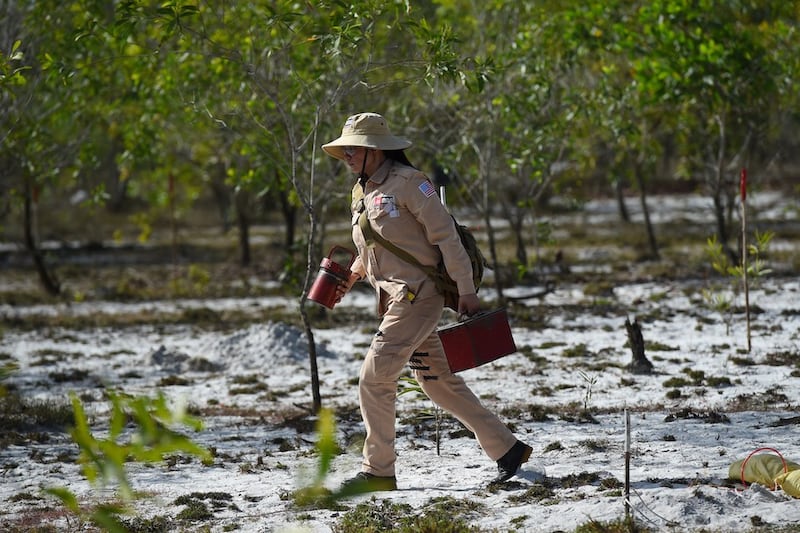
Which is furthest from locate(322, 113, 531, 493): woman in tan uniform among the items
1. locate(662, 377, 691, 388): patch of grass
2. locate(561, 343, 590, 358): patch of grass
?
locate(561, 343, 590, 358): patch of grass

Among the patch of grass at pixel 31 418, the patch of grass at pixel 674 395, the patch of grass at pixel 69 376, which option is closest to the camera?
the patch of grass at pixel 674 395

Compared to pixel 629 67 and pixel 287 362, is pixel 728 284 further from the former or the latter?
pixel 287 362

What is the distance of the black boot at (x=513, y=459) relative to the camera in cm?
518

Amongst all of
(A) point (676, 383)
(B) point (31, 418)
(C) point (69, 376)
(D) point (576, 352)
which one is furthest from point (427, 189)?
(C) point (69, 376)

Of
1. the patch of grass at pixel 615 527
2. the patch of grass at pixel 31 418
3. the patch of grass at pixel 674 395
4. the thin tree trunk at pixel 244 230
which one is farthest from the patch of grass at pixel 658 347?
the thin tree trunk at pixel 244 230

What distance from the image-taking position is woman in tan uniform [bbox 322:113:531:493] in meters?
5.03

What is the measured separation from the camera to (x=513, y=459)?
17.0 feet

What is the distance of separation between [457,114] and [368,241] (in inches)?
310

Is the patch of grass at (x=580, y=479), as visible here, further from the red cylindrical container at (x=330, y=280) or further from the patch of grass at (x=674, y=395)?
the patch of grass at (x=674, y=395)

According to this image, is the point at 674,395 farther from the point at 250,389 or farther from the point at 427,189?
the point at 250,389

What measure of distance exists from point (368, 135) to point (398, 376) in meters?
1.19

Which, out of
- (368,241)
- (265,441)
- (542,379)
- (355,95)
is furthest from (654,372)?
(355,95)

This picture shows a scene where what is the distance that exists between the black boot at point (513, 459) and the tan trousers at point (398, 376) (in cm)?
3

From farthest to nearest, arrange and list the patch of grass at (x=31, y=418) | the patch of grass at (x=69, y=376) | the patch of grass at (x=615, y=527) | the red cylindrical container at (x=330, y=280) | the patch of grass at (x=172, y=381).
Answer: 1. the patch of grass at (x=69, y=376)
2. the patch of grass at (x=172, y=381)
3. the patch of grass at (x=31, y=418)
4. the red cylindrical container at (x=330, y=280)
5. the patch of grass at (x=615, y=527)
